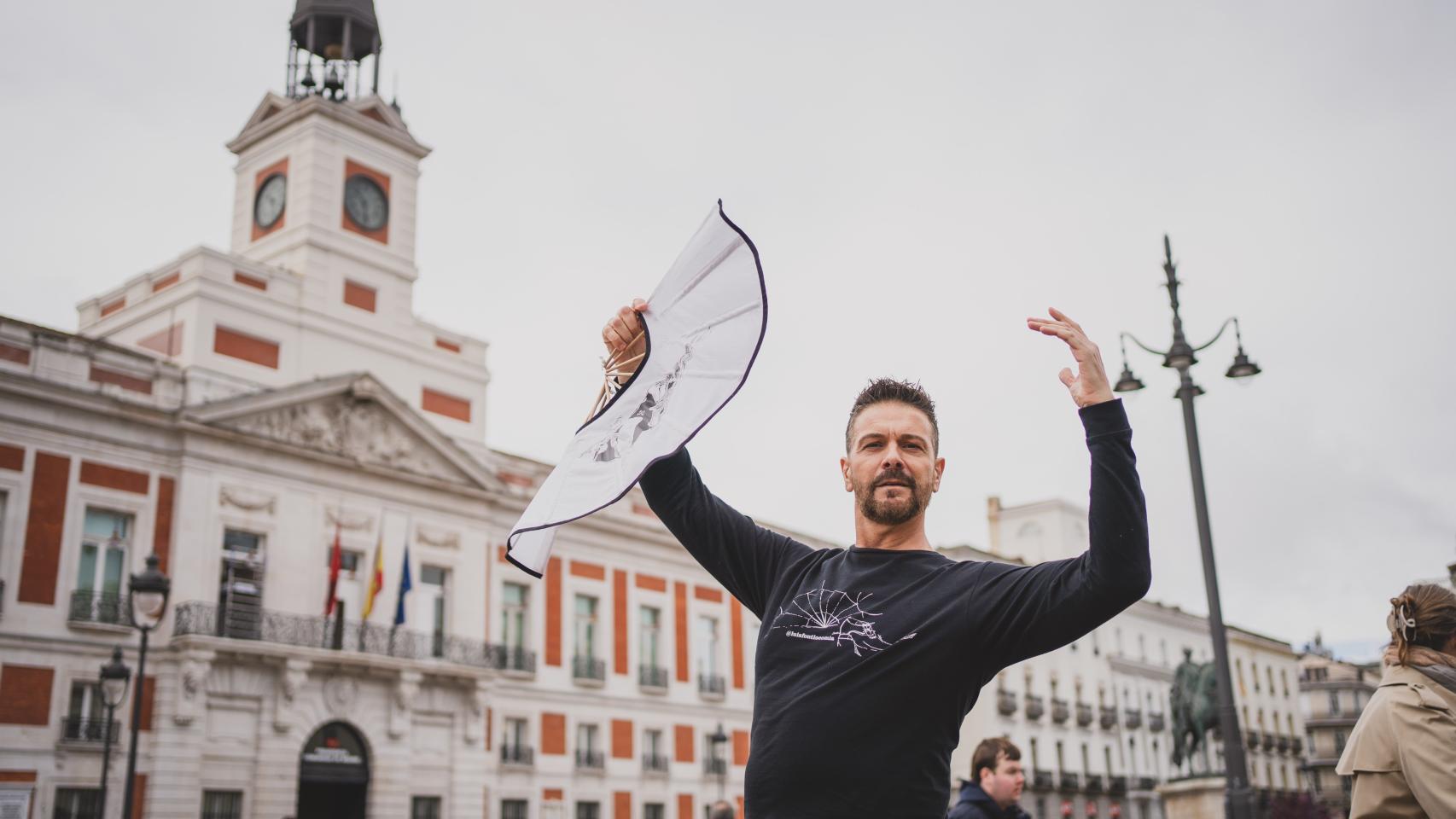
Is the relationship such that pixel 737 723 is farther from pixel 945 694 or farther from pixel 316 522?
pixel 945 694

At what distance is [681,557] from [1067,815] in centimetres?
2264

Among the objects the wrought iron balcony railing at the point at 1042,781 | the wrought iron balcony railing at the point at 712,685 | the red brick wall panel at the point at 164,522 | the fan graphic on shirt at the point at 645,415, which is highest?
the red brick wall panel at the point at 164,522

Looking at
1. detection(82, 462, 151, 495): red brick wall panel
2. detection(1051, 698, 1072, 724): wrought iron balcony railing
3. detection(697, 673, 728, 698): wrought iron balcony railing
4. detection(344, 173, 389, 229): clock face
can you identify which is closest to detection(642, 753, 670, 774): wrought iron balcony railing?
detection(697, 673, 728, 698): wrought iron balcony railing

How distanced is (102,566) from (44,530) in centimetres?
131

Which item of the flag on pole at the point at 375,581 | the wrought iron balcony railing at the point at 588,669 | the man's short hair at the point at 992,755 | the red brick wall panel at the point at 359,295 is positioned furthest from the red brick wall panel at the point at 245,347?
the man's short hair at the point at 992,755

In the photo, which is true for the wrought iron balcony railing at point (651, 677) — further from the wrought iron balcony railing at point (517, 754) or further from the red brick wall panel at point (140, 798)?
the red brick wall panel at point (140, 798)

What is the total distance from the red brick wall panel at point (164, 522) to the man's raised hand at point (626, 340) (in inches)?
958

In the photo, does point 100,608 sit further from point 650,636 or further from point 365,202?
point 650,636

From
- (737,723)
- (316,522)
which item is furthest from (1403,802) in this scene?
(737,723)

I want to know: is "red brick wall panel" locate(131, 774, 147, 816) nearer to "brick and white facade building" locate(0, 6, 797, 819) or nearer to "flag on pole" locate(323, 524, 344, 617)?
"brick and white facade building" locate(0, 6, 797, 819)

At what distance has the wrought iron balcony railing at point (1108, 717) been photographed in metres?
55.3

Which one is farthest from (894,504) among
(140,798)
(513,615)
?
(513,615)

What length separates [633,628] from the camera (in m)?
35.1

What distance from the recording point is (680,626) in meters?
36.5
